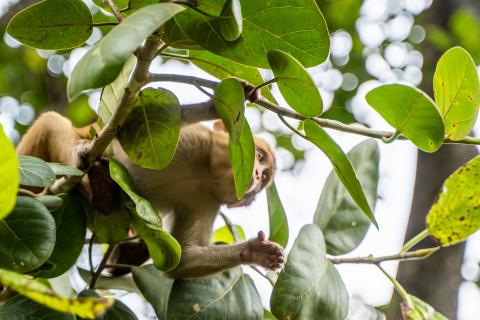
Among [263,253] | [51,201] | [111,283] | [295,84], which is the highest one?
[295,84]

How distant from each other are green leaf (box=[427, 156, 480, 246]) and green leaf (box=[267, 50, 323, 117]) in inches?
21.7

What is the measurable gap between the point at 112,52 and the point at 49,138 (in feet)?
6.34

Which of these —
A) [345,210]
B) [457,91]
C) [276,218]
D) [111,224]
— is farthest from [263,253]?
[457,91]

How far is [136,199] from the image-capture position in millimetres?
1540

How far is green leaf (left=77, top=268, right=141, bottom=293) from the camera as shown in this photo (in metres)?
2.06

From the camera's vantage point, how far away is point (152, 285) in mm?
1971

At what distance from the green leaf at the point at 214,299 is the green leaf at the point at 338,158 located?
487mm

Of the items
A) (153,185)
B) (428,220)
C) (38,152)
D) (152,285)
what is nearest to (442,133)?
(428,220)

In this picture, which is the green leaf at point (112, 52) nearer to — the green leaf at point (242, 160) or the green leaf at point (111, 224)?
the green leaf at point (242, 160)

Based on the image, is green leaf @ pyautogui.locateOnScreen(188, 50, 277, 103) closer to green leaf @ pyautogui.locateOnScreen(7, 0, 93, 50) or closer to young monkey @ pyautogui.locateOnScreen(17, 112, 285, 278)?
green leaf @ pyautogui.locateOnScreen(7, 0, 93, 50)

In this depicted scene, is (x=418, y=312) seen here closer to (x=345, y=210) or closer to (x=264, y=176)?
(x=345, y=210)

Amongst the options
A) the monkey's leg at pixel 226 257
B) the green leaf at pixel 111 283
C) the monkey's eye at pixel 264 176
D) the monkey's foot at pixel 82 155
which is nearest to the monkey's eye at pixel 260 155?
the monkey's eye at pixel 264 176

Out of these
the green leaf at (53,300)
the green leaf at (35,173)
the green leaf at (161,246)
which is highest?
the green leaf at (53,300)

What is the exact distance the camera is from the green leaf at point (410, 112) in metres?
1.31
